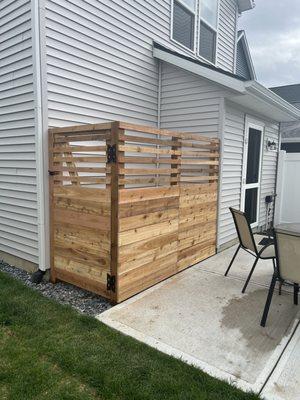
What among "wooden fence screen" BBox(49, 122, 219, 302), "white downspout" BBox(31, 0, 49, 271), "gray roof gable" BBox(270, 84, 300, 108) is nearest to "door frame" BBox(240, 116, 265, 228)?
"wooden fence screen" BBox(49, 122, 219, 302)

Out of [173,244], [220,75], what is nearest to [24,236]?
[173,244]

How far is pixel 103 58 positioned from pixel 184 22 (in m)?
2.82

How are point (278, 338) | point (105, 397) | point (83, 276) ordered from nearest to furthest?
point (105, 397), point (278, 338), point (83, 276)

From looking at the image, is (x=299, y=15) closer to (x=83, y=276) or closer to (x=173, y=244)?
(x=173, y=244)

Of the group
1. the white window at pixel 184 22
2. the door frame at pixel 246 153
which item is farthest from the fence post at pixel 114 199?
the white window at pixel 184 22

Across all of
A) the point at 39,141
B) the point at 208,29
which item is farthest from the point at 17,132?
the point at 208,29

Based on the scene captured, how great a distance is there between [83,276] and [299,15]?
12.8 meters

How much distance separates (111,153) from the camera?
10.5ft

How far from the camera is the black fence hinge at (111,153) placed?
10.4 ft

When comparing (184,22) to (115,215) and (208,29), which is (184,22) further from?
(115,215)

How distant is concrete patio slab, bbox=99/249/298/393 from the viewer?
246 centimetres

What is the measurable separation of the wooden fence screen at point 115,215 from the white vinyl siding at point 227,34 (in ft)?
15.0

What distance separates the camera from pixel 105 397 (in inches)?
82.4

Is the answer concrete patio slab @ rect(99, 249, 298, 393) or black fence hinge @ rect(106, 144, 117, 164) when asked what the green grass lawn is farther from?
black fence hinge @ rect(106, 144, 117, 164)
